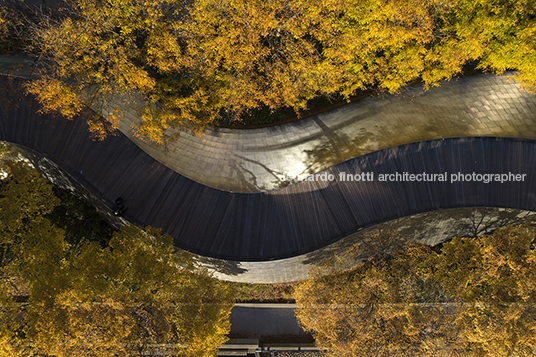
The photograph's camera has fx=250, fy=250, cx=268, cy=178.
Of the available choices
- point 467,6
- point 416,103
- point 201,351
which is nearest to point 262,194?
point 201,351

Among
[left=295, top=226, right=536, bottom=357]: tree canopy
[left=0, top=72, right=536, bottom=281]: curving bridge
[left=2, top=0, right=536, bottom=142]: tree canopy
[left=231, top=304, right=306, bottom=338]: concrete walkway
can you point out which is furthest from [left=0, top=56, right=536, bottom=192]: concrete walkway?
[left=231, top=304, right=306, bottom=338]: concrete walkway

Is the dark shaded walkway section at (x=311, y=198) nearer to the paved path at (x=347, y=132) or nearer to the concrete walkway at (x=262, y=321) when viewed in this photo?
the paved path at (x=347, y=132)

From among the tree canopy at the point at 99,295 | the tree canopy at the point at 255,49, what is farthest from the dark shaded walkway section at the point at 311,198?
the tree canopy at the point at 255,49

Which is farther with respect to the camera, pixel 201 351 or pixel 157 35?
pixel 157 35

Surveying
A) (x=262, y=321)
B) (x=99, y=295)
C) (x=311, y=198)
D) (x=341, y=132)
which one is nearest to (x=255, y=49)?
(x=341, y=132)

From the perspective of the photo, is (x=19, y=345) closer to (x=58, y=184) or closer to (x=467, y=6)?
(x=58, y=184)

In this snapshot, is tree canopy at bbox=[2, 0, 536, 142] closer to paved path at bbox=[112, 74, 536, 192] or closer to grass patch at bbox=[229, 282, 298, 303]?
paved path at bbox=[112, 74, 536, 192]
